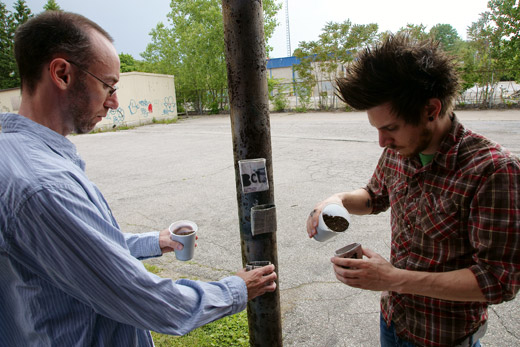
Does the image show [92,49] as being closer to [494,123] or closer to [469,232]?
[469,232]

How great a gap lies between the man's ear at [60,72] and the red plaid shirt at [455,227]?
1.49 metres

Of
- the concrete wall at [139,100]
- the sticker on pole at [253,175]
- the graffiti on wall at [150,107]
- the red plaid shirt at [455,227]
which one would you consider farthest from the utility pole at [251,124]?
the graffiti on wall at [150,107]

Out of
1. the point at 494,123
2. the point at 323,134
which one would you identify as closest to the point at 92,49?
the point at 323,134

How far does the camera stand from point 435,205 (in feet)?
4.70

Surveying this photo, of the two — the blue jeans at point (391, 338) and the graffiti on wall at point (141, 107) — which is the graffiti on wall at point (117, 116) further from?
the blue jeans at point (391, 338)

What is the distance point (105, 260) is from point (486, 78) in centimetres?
1946

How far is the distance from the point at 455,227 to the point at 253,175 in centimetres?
95

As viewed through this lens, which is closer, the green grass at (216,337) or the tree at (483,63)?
the green grass at (216,337)

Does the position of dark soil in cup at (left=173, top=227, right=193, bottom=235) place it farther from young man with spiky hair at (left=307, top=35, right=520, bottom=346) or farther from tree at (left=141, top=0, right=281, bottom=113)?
tree at (left=141, top=0, right=281, bottom=113)

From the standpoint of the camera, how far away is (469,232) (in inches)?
52.5

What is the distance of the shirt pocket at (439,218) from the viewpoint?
138 centimetres

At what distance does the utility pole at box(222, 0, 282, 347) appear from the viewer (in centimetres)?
170

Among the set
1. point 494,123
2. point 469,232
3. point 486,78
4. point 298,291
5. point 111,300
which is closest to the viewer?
point 111,300

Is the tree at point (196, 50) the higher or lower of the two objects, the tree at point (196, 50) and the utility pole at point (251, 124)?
the higher
